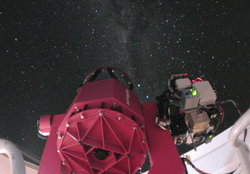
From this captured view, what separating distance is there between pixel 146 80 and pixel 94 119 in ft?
5.84

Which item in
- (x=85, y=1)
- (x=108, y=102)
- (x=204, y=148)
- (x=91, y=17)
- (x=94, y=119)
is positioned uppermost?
(x=85, y=1)

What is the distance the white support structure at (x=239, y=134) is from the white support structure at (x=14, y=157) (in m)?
1.14

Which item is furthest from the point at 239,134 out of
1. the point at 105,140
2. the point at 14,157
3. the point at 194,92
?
the point at 14,157

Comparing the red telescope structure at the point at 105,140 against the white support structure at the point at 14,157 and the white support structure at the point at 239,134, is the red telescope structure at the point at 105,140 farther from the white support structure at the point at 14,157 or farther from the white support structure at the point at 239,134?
the white support structure at the point at 239,134

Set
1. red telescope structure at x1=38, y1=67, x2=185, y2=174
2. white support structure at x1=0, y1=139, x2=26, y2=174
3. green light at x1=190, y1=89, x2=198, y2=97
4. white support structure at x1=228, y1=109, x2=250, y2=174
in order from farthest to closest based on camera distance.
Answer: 1. green light at x1=190, y1=89, x2=198, y2=97
2. red telescope structure at x1=38, y1=67, x2=185, y2=174
3. white support structure at x1=228, y1=109, x2=250, y2=174
4. white support structure at x1=0, y1=139, x2=26, y2=174

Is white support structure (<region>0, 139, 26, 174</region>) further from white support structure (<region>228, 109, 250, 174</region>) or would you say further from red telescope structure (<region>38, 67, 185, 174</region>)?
white support structure (<region>228, 109, 250, 174</region>)

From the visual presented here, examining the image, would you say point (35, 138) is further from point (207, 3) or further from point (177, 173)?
point (207, 3)

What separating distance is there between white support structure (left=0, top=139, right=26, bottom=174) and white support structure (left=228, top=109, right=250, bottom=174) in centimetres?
114

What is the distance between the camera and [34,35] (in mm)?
2355

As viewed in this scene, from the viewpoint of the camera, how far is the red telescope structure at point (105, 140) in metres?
1.35

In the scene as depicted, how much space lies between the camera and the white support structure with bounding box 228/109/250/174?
2.82 ft

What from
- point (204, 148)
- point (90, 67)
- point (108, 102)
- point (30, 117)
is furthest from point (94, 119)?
point (204, 148)

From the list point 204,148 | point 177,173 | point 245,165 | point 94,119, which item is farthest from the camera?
point 204,148

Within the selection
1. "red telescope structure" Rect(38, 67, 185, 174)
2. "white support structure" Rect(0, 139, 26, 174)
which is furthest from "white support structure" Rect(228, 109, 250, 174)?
"white support structure" Rect(0, 139, 26, 174)
